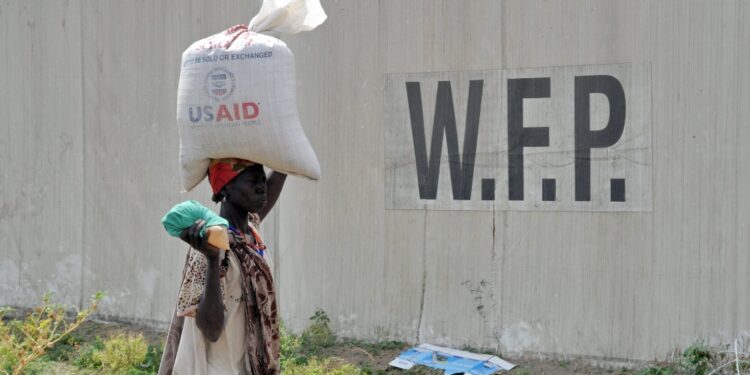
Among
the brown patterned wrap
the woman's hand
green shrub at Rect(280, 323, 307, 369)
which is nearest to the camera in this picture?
the woman's hand

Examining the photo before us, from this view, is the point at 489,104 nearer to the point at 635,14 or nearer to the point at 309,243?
the point at 635,14

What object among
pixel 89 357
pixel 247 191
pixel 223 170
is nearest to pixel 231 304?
pixel 247 191

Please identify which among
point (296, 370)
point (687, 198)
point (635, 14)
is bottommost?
point (296, 370)

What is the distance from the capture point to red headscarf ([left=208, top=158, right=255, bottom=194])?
310 cm

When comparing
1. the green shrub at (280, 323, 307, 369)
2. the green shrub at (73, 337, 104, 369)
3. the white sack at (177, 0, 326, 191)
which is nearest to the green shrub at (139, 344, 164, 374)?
the green shrub at (73, 337, 104, 369)

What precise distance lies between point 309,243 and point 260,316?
270cm

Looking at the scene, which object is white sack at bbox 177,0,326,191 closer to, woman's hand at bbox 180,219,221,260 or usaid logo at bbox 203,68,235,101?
usaid logo at bbox 203,68,235,101

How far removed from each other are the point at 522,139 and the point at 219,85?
7.93ft

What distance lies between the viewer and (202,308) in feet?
8.98

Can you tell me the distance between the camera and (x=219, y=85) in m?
3.15

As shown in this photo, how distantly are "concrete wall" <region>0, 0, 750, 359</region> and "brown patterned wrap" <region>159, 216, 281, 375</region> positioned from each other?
246 centimetres

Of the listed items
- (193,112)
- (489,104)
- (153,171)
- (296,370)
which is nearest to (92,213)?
(153,171)

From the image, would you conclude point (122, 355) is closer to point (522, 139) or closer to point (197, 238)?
point (522, 139)

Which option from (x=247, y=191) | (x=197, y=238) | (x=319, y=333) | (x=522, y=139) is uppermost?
(x=522, y=139)
